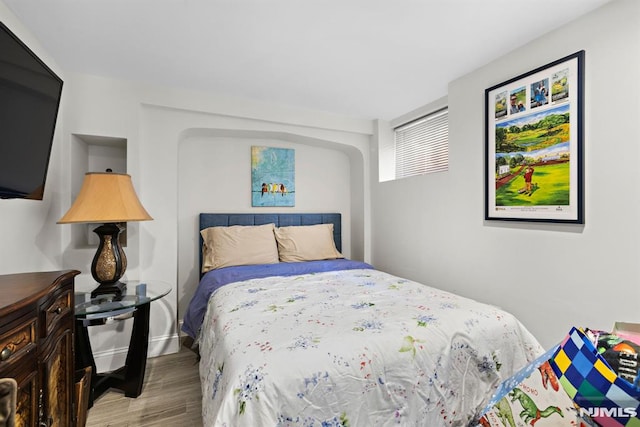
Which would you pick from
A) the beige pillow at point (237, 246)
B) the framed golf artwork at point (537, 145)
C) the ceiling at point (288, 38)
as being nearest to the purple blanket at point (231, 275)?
the beige pillow at point (237, 246)

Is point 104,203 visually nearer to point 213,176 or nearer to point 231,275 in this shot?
point 231,275

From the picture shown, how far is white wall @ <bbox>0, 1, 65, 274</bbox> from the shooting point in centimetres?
171

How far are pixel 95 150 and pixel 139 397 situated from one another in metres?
2.18

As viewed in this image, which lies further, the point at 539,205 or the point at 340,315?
the point at 539,205

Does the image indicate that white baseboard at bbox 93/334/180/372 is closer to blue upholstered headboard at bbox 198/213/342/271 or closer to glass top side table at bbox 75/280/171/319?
glass top side table at bbox 75/280/171/319

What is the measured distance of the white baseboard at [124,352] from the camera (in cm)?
257

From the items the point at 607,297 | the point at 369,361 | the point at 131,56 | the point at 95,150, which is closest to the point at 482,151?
the point at 607,297

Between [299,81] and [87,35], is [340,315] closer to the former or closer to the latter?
[299,81]

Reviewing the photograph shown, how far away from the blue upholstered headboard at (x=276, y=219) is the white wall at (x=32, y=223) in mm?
1224

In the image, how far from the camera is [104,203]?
211cm

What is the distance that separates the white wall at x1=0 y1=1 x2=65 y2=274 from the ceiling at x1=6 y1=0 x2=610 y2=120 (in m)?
0.09

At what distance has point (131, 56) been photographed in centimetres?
226

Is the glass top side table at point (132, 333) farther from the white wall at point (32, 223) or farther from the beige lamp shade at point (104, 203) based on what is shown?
the beige lamp shade at point (104, 203)

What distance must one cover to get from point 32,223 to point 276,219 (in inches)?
Answer: 83.1
